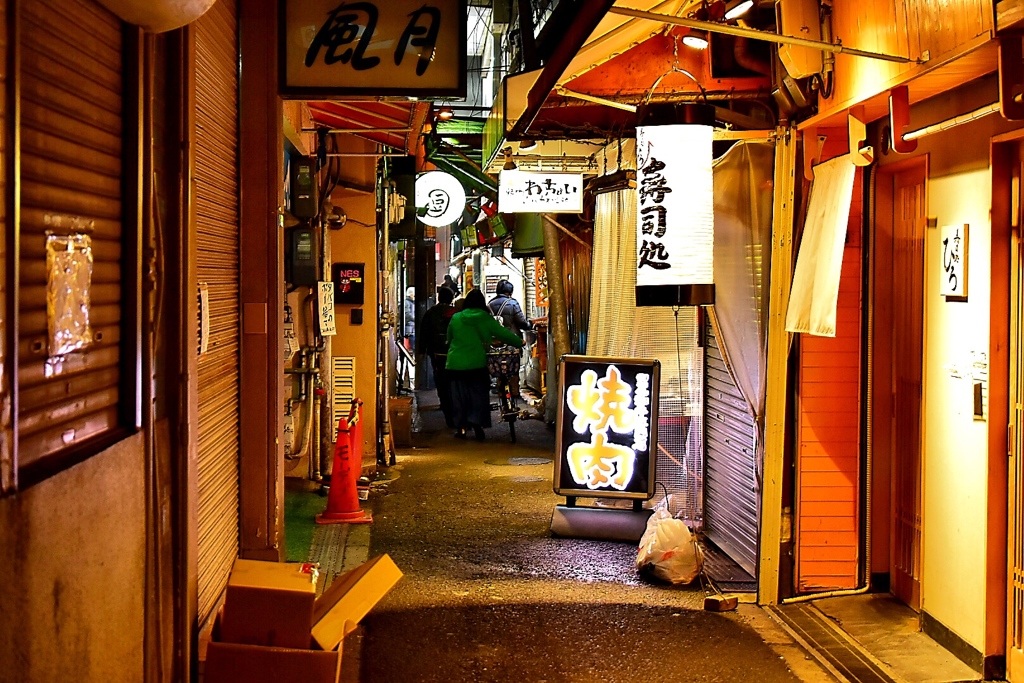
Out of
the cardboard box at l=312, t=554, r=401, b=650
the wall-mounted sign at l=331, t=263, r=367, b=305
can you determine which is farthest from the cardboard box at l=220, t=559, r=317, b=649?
the wall-mounted sign at l=331, t=263, r=367, b=305

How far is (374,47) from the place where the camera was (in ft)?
23.6

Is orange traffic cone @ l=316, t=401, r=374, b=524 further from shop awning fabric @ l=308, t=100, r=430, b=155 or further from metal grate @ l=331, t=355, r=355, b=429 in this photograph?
shop awning fabric @ l=308, t=100, r=430, b=155

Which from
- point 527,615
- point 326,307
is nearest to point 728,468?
point 527,615

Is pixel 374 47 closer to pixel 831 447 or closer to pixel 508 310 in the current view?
pixel 831 447

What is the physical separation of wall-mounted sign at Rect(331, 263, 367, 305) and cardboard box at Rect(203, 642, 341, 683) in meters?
10.0

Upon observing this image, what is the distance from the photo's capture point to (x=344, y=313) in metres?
15.0

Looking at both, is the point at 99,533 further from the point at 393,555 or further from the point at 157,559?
the point at 393,555

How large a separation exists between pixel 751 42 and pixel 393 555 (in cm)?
634

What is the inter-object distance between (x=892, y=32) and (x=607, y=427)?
5.55 m

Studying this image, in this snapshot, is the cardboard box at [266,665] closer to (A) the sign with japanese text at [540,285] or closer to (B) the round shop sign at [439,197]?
(B) the round shop sign at [439,197]

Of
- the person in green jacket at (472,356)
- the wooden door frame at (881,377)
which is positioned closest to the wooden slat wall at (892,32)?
the wooden door frame at (881,377)

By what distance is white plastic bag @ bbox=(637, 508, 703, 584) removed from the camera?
948cm

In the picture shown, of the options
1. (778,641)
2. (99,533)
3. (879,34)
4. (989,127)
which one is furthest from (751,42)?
(99,533)

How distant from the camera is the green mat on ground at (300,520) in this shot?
1054 cm
